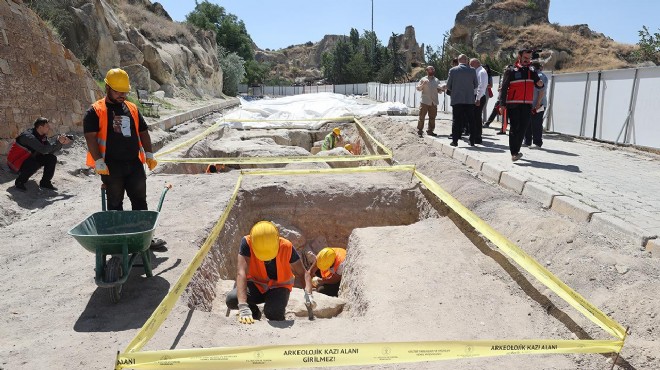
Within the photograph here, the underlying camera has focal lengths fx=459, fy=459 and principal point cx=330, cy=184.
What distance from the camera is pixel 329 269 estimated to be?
675cm

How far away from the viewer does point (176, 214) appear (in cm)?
618

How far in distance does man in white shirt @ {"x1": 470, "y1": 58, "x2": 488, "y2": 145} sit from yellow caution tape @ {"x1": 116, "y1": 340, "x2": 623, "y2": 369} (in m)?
7.27

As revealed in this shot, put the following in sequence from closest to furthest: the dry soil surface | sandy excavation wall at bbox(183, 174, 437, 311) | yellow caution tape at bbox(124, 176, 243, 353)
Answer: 1. yellow caution tape at bbox(124, 176, 243, 353)
2. the dry soil surface
3. sandy excavation wall at bbox(183, 174, 437, 311)

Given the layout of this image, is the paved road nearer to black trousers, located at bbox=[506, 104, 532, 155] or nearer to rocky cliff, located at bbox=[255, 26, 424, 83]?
black trousers, located at bbox=[506, 104, 532, 155]

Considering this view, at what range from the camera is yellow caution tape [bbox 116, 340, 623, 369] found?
258cm

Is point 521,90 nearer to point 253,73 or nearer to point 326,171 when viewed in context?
point 326,171

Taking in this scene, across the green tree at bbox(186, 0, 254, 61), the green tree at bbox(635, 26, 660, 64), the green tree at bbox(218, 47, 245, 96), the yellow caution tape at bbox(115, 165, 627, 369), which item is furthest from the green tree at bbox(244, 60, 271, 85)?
the yellow caution tape at bbox(115, 165, 627, 369)

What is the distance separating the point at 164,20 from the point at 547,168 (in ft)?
103

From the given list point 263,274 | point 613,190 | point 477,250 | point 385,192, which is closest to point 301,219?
point 385,192

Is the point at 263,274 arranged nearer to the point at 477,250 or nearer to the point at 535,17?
the point at 477,250

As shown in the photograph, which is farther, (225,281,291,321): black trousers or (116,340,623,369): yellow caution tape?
(225,281,291,321): black trousers

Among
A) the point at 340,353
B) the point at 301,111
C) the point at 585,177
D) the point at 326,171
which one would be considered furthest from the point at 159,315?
the point at 301,111

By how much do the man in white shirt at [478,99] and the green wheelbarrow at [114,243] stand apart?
7229 mm

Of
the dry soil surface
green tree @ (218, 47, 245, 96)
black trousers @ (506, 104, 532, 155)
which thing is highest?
green tree @ (218, 47, 245, 96)
